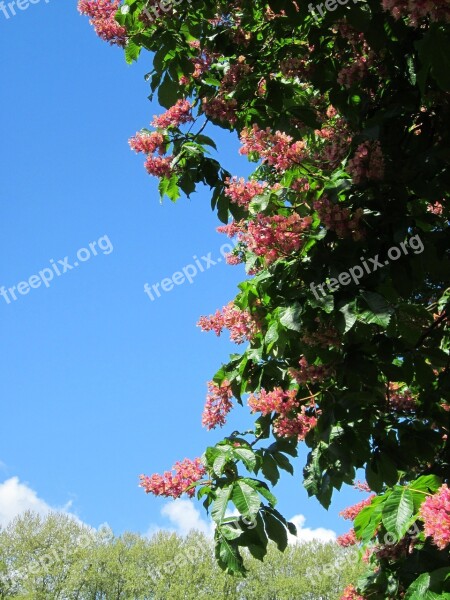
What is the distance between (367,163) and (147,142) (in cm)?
165

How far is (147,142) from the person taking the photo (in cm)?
387

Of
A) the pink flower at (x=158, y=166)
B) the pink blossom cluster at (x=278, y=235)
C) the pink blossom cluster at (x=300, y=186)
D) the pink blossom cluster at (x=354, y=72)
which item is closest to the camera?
→ the pink blossom cluster at (x=278, y=235)

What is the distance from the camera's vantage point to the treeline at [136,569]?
2472 cm

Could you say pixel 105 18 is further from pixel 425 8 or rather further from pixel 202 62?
pixel 425 8

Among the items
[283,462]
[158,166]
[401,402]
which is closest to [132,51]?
[158,166]

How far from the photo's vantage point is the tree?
2.82 metres

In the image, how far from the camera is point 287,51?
3590 millimetres

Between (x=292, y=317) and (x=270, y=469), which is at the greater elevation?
(x=292, y=317)

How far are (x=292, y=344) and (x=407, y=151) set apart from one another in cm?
127

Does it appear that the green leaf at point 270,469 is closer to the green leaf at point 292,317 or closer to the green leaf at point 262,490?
the green leaf at point 262,490

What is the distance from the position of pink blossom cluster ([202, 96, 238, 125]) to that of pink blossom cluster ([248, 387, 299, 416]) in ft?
5.99

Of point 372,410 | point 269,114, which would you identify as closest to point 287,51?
point 269,114

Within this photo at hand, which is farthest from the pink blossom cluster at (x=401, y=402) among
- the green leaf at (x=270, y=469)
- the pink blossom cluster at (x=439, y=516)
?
the pink blossom cluster at (x=439, y=516)

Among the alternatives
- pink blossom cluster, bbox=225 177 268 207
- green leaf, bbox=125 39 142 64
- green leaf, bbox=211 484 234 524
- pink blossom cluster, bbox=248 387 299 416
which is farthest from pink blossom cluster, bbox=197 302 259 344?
green leaf, bbox=125 39 142 64
